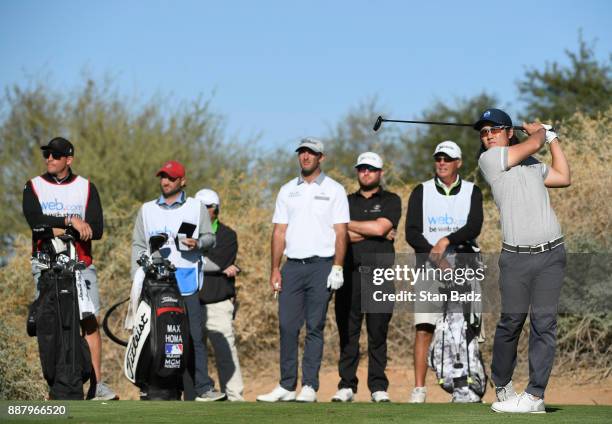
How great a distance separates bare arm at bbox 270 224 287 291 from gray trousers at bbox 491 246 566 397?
10.1 feet

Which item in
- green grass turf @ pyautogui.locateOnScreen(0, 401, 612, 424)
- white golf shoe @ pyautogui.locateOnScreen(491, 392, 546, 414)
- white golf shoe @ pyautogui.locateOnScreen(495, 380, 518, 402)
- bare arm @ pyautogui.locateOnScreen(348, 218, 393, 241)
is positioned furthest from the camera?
bare arm @ pyautogui.locateOnScreen(348, 218, 393, 241)

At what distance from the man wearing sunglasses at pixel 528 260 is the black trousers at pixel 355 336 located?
8.63 feet

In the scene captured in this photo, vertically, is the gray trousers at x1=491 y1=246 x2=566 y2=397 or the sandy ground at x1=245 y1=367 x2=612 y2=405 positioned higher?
the gray trousers at x1=491 y1=246 x2=566 y2=397

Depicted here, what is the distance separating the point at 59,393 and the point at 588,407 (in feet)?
15.0

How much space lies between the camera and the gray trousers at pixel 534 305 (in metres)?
8.47

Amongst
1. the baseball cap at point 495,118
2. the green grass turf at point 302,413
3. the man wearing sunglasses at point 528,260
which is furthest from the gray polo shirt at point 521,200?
the green grass turf at point 302,413

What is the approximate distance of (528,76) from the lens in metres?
33.7

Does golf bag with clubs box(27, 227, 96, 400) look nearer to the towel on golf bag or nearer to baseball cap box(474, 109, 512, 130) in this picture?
the towel on golf bag

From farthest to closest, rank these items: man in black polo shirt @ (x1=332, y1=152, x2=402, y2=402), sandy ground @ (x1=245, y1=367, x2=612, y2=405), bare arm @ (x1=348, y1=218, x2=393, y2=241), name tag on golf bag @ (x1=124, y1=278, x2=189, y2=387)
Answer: sandy ground @ (x1=245, y1=367, x2=612, y2=405), bare arm @ (x1=348, y1=218, x2=393, y2=241), man in black polo shirt @ (x1=332, y1=152, x2=402, y2=402), name tag on golf bag @ (x1=124, y1=278, x2=189, y2=387)

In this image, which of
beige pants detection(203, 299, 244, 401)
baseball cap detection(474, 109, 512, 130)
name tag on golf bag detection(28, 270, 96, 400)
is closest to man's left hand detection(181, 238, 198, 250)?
name tag on golf bag detection(28, 270, 96, 400)

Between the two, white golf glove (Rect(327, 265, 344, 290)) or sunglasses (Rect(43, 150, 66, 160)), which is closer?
white golf glove (Rect(327, 265, 344, 290))

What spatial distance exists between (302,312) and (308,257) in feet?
1.77

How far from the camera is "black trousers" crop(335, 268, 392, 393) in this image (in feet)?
36.9

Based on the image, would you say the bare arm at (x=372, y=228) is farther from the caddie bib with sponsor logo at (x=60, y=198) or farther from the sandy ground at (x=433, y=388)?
the sandy ground at (x=433, y=388)
